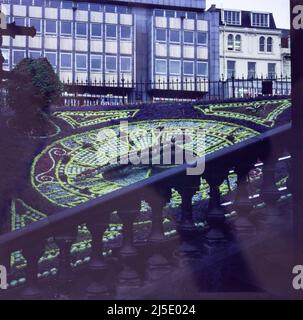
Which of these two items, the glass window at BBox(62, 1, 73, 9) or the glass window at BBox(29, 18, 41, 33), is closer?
the glass window at BBox(29, 18, 41, 33)

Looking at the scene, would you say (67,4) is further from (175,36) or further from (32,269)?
(32,269)

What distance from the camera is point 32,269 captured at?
3244mm

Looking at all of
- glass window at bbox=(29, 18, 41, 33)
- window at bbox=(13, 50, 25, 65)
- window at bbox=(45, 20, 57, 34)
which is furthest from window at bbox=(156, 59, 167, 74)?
window at bbox=(13, 50, 25, 65)

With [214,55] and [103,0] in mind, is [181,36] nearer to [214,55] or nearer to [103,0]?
[214,55]

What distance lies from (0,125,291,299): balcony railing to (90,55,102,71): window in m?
35.3

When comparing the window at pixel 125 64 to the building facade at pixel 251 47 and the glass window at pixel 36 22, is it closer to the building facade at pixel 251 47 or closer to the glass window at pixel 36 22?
the glass window at pixel 36 22

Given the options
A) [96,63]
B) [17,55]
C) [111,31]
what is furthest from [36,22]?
[111,31]

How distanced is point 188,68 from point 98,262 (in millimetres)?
37102

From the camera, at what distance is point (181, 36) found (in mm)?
39156

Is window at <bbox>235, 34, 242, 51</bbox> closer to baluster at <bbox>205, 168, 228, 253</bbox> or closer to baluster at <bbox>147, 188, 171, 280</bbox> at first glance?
baluster at <bbox>205, 168, 228, 253</bbox>

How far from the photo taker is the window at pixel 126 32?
126ft

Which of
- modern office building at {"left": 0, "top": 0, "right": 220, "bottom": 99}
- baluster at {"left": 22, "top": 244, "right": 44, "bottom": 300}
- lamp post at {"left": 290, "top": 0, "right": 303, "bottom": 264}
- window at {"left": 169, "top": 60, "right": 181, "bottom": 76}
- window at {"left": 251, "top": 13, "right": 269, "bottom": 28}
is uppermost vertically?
window at {"left": 251, "top": 13, "right": 269, "bottom": 28}

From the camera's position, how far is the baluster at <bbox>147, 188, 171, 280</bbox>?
3.27 metres

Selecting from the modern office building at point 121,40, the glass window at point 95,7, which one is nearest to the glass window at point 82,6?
the modern office building at point 121,40
